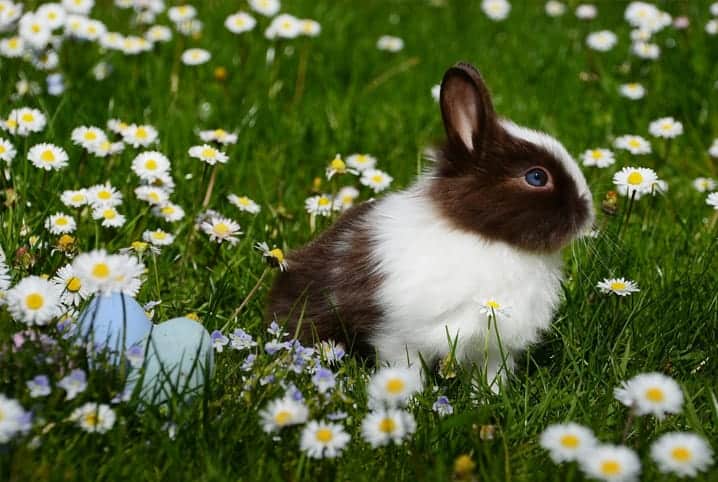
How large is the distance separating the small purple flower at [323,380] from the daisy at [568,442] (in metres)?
0.58

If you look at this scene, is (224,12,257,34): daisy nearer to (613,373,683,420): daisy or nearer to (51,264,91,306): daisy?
(51,264,91,306): daisy

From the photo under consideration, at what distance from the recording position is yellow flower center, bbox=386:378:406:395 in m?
2.48

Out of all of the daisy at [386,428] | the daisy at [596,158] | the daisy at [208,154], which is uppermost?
the daisy at [208,154]

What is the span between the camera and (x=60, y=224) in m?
3.66

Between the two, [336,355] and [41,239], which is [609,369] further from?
[41,239]

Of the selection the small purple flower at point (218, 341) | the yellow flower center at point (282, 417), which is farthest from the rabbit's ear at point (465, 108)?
the yellow flower center at point (282, 417)

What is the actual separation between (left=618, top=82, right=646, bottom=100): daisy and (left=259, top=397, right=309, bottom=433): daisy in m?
3.48

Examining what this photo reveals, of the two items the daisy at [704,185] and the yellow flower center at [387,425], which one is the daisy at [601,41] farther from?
the yellow flower center at [387,425]

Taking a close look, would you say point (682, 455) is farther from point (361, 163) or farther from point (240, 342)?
point (361, 163)

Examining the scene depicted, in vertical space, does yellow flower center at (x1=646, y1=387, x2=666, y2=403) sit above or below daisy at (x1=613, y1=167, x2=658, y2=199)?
below

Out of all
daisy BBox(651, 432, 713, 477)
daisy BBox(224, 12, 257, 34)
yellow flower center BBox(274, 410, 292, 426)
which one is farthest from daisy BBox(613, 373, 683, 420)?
daisy BBox(224, 12, 257, 34)

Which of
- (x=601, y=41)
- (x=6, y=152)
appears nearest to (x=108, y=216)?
(x=6, y=152)

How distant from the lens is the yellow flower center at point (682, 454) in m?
2.23

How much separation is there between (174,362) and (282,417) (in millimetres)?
440
